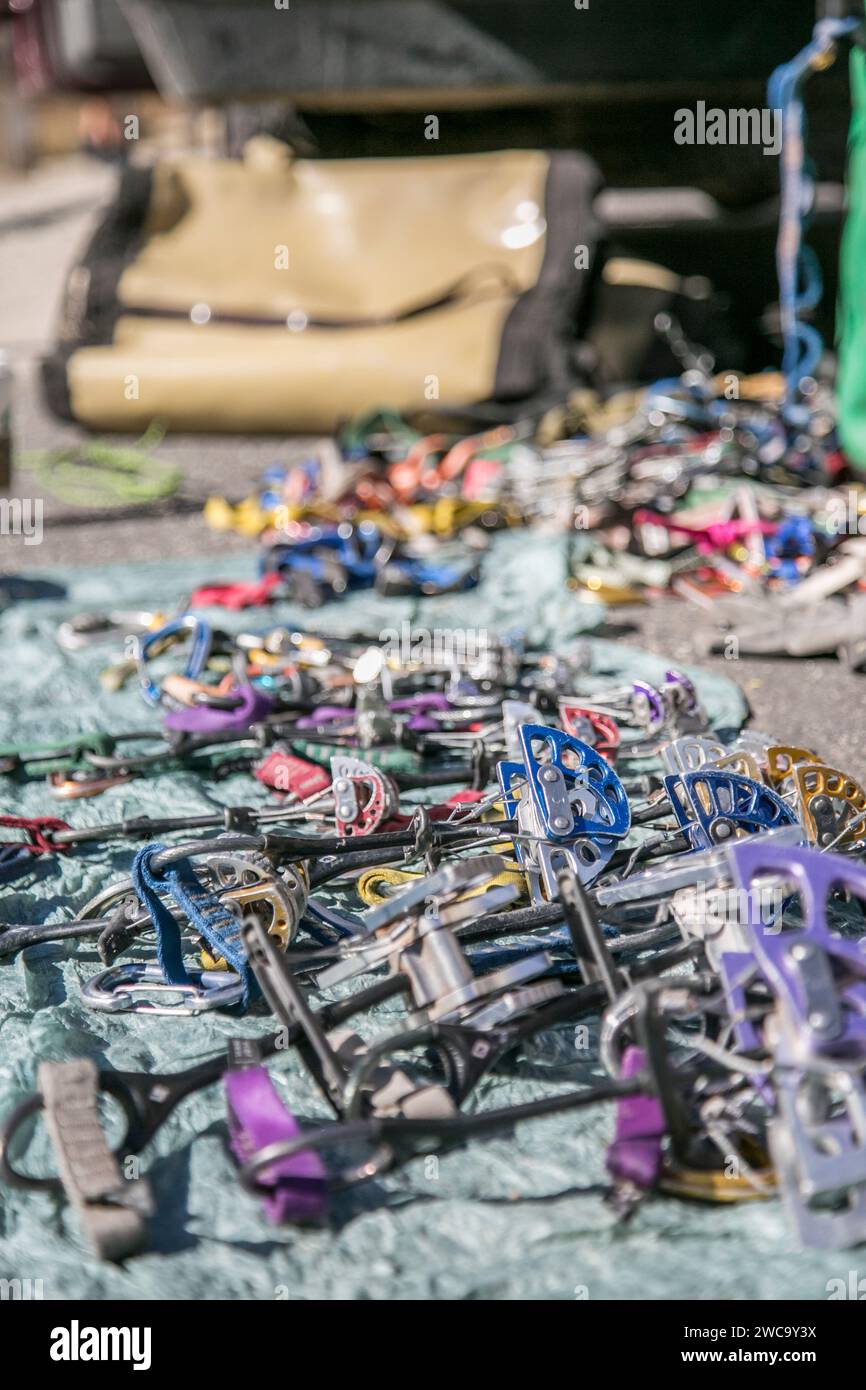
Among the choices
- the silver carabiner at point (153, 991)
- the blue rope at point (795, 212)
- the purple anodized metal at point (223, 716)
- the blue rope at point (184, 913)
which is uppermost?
the blue rope at point (795, 212)

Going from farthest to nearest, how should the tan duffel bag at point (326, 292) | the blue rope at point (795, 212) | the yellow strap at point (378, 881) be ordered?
the tan duffel bag at point (326, 292)
the blue rope at point (795, 212)
the yellow strap at point (378, 881)

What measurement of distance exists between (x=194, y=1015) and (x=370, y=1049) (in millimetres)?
423

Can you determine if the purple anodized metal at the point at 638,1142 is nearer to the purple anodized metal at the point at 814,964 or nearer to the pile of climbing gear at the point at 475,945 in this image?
the pile of climbing gear at the point at 475,945

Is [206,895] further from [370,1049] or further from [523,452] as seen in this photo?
[523,452]

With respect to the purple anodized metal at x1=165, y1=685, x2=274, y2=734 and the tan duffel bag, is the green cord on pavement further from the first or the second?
the purple anodized metal at x1=165, y1=685, x2=274, y2=734

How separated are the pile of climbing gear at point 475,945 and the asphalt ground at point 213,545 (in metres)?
0.29

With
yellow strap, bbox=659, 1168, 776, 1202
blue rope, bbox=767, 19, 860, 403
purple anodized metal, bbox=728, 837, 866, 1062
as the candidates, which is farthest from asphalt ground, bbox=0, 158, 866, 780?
blue rope, bbox=767, 19, 860, 403

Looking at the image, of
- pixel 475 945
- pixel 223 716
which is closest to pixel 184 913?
pixel 475 945

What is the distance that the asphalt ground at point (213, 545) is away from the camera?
128 inches

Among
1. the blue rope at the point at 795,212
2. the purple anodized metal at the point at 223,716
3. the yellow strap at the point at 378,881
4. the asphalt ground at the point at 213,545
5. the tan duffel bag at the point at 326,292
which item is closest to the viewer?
the yellow strap at the point at 378,881

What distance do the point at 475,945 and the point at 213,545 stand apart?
9.57ft

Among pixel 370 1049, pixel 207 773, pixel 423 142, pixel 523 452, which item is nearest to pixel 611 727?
pixel 207 773

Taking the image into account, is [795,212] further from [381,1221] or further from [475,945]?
[381,1221]

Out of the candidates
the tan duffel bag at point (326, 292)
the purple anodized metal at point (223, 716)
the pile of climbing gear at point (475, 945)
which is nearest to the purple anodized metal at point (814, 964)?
the pile of climbing gear at point (475, 945)
